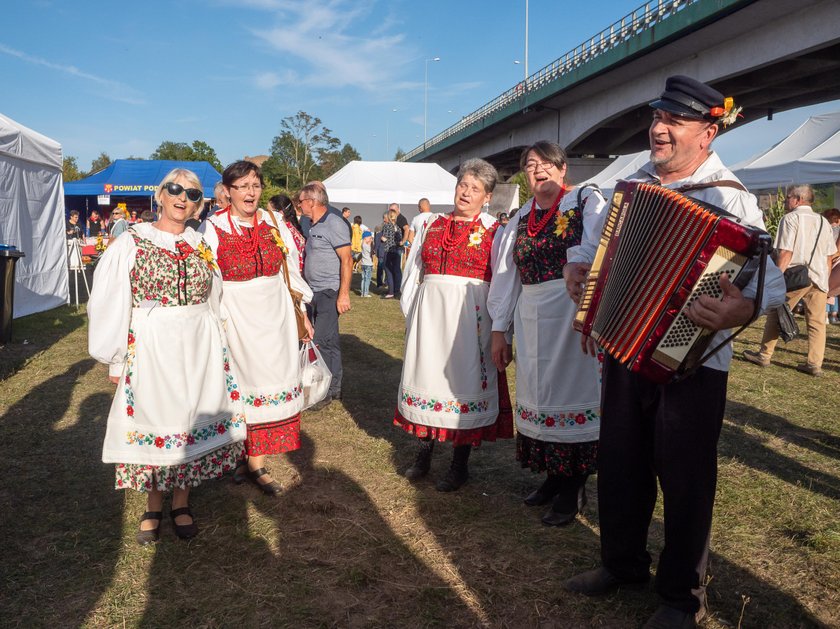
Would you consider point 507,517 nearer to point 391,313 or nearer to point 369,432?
point 369,432

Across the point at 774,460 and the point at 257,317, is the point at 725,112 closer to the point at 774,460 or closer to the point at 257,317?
the point at 257,317

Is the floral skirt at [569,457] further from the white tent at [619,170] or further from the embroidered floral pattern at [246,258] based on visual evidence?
the white tent at [619,170]

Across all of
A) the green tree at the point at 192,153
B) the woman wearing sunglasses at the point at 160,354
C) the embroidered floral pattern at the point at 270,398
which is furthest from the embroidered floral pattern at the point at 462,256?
the green tree at the point at 192,153

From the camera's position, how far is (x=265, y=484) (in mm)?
3928

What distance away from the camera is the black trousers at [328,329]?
595 cm

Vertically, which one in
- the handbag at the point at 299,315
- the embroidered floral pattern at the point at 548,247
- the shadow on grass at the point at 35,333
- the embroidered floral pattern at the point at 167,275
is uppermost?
the embroidered floral pattern at the point at 548,247

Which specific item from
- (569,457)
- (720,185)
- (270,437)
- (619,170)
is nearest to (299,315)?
(270,437)

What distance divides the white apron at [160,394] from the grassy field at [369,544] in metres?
0.53

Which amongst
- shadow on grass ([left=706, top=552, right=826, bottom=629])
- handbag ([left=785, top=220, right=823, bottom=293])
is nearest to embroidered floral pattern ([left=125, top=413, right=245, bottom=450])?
shadow on grass ([left=706, top=552, right=826, bottom=629])

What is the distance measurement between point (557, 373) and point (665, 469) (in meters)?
1.04

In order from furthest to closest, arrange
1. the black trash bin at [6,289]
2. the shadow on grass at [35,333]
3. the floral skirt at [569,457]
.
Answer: the black trash bin at [6,289], the shadow on grass at [35,333], the floral skirt at [569,457]

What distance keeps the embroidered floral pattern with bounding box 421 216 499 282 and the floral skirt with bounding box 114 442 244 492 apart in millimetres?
1636

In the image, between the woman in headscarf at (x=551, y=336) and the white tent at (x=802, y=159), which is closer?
the woman in headscarf at (x=551, y=336)

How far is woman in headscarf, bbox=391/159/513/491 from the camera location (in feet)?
12.5
